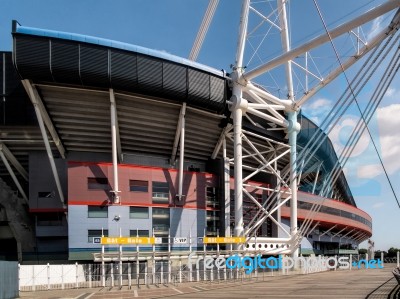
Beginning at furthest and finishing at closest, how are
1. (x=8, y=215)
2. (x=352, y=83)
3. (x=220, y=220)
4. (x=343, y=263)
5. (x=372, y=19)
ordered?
(x=343, y=263)
(x=220, y=220)
(x=8, y=215)
(x=352, y=83)
(x=372, y=19)

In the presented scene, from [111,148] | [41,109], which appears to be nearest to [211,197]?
[111,148]

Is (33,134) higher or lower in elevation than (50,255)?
higher

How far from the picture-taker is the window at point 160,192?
43.1 metres

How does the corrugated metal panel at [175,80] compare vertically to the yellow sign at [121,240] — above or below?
above

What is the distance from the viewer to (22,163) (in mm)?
45562

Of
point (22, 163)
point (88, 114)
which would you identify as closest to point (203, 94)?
point (88, 114)

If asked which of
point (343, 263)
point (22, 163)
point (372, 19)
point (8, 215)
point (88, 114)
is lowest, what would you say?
point (343, 263)

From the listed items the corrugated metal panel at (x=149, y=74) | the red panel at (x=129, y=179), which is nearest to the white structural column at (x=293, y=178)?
the red panel at (x=129, y=179)

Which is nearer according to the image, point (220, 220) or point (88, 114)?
point (88, 114)

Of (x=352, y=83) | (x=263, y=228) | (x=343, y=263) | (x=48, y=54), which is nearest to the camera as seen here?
(x=352, y=83)

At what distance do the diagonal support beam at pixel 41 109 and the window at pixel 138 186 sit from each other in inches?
311

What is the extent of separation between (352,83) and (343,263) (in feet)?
136

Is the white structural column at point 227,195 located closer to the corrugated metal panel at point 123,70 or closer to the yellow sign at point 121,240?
the corrugated metal panel at point 123,70

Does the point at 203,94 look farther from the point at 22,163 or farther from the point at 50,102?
the point at 22,163
